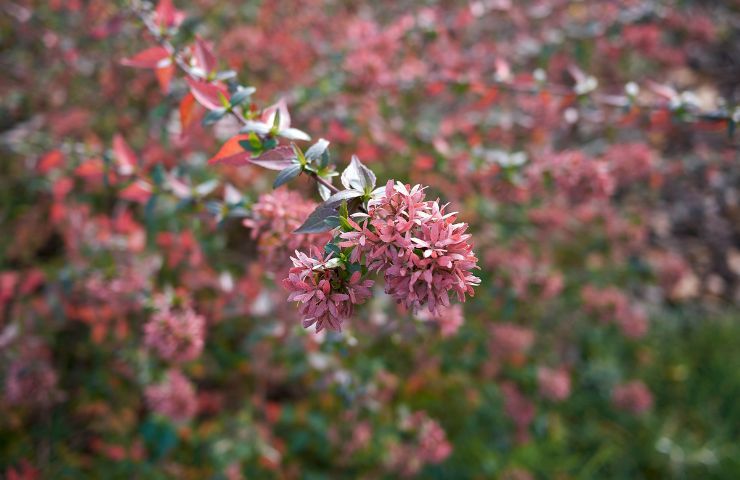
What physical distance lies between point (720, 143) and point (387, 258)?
11.1 ft

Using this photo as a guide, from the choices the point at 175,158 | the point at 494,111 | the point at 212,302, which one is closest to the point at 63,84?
the point at 175,158

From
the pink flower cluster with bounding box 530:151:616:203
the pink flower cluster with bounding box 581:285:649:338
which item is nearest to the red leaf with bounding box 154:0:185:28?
the pink flower cluster with bounding box 530:151:616:203

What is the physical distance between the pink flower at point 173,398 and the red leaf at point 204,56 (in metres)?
1.18

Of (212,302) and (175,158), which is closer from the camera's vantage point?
(212,302)

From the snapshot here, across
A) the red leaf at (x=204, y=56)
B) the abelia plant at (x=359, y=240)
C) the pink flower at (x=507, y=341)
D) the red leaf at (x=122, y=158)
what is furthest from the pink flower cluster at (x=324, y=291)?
the pink flower at (x=507, y=341)

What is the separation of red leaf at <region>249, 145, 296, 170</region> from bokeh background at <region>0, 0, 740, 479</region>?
1.69 feet

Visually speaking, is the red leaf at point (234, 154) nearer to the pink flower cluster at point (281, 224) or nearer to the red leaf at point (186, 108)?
the pink flower cluster at point (281, 224)

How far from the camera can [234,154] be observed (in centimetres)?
99

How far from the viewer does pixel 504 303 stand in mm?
2301

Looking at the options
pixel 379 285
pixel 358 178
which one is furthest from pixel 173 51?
pixel 379 285

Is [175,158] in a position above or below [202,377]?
above

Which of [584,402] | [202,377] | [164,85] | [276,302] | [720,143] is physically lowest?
[584,402]

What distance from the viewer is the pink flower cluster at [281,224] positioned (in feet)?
3.39

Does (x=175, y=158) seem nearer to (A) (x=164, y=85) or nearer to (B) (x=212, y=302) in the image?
(B) (x=212, y=302)
